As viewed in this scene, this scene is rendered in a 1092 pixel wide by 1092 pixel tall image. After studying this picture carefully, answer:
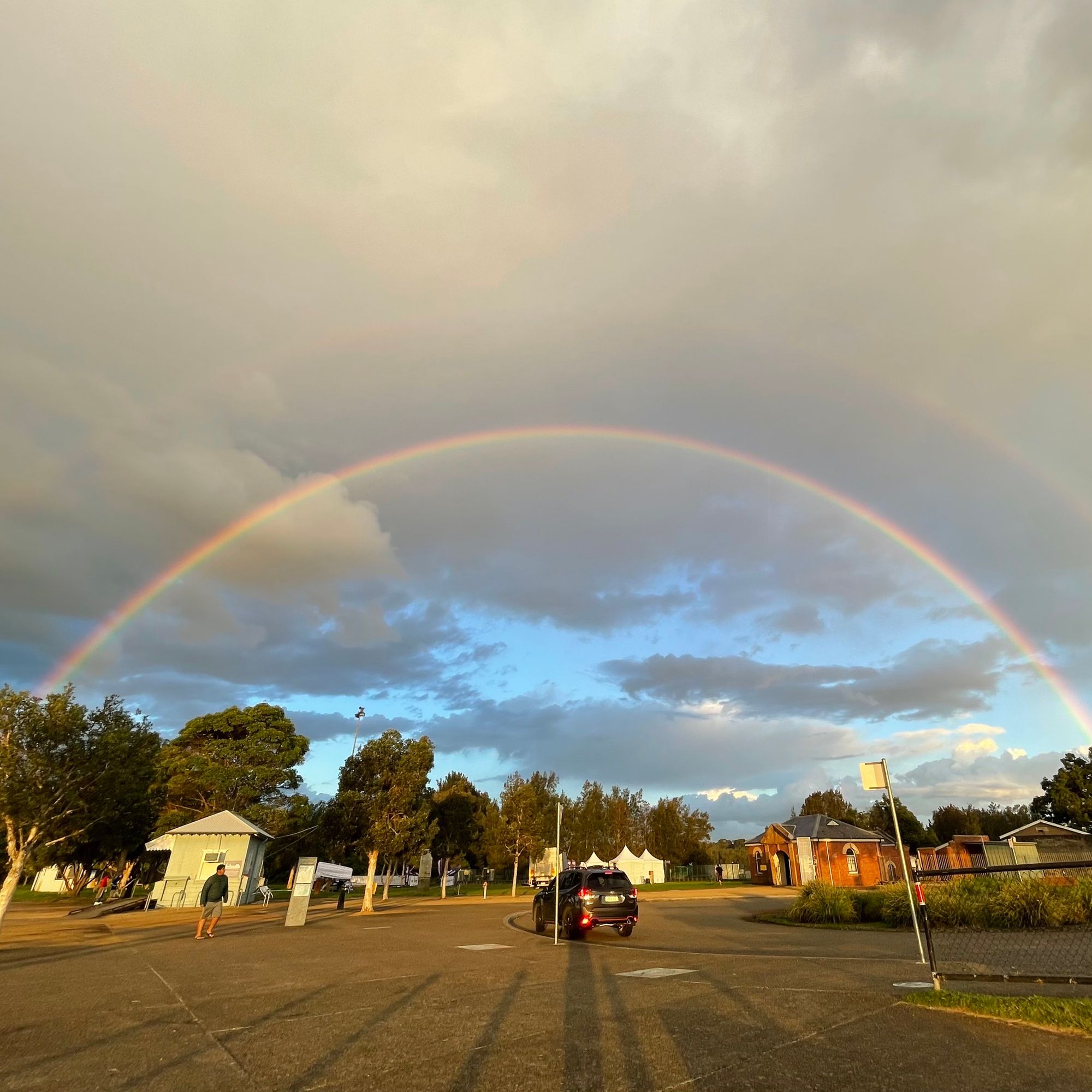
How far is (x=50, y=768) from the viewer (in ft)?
54.7

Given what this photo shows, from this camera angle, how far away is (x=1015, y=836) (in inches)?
1644

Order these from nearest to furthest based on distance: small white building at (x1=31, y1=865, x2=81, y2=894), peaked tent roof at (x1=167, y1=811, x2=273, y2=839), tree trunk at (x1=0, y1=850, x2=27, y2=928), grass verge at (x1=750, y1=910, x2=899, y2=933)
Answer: tree trunk at (x1=0, y1=850, x2=27, y2=928) → grass verge at (x1=750, y1=910, x2=899, y2=933) → peaked tent roof at (x1=167, y1=811, x2=273, y2=839) → small white building at (x1=31, y1=865, x2=81, y2=894)

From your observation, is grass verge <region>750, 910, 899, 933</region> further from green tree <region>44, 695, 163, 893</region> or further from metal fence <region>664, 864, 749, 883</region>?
metal fence <region>664, 864, 749, 883</region>

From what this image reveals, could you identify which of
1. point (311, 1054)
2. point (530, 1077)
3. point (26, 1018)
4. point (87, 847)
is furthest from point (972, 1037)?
point (87, 847)

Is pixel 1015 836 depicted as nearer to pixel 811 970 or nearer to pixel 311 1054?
pixel 811 970

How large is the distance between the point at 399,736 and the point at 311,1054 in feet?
85.9

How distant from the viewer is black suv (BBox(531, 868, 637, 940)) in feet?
57.0

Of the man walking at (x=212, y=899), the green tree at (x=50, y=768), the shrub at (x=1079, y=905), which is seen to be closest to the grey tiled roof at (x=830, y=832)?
the shrub at (x=1079, y=905)

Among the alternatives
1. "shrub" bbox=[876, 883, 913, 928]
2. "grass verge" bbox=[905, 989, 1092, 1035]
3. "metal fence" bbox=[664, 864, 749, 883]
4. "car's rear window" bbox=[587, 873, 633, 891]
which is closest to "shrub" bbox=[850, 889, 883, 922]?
"shrub" bbox=[876, 883, 913, 928]

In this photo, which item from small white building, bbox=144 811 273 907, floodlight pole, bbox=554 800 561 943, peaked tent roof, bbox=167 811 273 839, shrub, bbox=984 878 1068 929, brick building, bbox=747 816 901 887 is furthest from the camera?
brick building, bbox=747 816 901 887

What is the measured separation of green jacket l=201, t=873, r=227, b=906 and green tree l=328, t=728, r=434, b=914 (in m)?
12.6

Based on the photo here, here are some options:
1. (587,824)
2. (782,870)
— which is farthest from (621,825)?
(782,870)

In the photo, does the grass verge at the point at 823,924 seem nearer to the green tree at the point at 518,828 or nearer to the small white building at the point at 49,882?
the green tree at the point at 518,828

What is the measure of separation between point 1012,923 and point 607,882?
9.68 m
